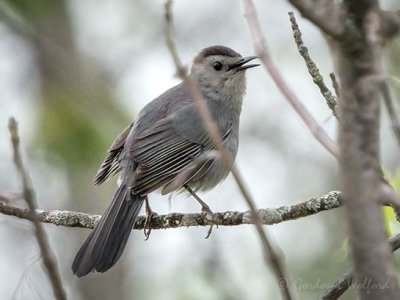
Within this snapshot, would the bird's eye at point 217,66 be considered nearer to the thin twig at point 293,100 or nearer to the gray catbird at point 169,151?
the gray catbird at point 169,151

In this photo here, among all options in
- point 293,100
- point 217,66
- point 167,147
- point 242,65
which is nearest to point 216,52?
point 217,66

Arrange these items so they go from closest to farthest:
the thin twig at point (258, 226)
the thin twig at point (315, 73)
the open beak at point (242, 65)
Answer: the thin twig at point (258, 226) < the thin twig at point (315, 73) < the open beak at point (242, 65)

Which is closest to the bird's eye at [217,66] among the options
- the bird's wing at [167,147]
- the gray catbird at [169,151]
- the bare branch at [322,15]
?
the gray catbird at [169,151]

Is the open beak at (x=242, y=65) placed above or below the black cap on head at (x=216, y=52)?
below

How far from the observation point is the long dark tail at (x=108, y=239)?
4.31 metres

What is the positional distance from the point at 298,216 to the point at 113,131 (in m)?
5.38

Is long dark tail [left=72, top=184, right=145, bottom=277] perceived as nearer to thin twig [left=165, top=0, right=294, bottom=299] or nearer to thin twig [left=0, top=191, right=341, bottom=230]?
thin twig [left=0, top=191, right=341, bottom=230]

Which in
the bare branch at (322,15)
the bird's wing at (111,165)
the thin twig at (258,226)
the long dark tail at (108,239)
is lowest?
the long dark tail at (108,239)

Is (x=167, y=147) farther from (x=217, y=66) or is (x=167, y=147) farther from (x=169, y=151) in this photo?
(x=217, y=66)

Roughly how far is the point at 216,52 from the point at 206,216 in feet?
8.32

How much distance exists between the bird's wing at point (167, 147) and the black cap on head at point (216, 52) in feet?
2.46

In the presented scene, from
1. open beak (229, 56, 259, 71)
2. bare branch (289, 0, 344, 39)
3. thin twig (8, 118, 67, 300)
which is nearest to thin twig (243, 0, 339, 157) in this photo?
bare branch (289, 0, 344, 39)

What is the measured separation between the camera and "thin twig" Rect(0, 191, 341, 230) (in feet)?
11.7

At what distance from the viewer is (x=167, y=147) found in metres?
5.44
